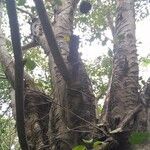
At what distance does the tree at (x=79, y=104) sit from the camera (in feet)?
7.66

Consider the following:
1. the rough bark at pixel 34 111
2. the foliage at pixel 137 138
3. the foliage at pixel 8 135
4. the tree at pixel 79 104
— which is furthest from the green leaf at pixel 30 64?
the foliage at pixel 8 135

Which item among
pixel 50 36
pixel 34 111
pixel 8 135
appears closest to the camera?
→ pixel 50 36

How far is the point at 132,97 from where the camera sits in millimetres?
2768

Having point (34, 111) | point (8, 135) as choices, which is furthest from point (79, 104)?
point (8, 135)

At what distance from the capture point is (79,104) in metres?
2.60

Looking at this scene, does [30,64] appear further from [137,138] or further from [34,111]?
[34,111]

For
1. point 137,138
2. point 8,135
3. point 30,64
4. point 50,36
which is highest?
point 50,36

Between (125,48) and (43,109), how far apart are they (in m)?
0.97

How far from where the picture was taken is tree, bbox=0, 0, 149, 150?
233 cm

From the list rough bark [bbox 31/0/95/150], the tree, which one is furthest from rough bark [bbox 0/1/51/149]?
rough bark [bbox 31/0/95/150]

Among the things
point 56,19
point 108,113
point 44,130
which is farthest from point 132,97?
point 56,19

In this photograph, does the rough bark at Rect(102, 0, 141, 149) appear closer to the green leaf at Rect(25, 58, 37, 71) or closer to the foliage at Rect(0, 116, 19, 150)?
the green leaf at Rect(25, 58, 37, 71)

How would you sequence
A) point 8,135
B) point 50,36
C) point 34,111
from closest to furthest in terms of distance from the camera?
point 50,36
point 34,111
point 8,135

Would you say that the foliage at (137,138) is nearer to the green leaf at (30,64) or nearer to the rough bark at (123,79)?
the rough bark at (123,79)
